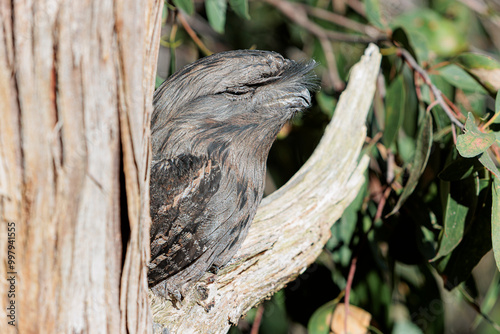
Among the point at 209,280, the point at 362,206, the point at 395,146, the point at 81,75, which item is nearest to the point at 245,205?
the point at 209,280

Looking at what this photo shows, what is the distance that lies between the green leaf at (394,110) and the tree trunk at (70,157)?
1.67 metres

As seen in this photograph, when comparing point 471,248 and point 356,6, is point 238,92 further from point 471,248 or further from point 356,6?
point 356,6

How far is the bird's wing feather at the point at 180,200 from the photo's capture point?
1.60m

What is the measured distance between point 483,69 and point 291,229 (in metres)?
1.15

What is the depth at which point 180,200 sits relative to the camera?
1.61m

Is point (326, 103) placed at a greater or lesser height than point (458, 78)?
lesser

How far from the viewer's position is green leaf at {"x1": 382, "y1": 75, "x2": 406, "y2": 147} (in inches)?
99.4

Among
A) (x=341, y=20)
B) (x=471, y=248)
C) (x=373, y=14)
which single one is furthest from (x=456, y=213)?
(x=341, y=20)

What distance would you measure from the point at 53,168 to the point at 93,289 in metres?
0.28

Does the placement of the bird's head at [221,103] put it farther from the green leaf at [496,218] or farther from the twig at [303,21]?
the twig at [303,21]

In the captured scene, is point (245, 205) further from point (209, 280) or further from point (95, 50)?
point (95, 50)

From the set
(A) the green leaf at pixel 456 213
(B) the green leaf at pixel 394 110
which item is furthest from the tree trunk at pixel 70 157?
(B) the green leaf at pixel 394 110

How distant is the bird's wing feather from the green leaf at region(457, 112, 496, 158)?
77 cm

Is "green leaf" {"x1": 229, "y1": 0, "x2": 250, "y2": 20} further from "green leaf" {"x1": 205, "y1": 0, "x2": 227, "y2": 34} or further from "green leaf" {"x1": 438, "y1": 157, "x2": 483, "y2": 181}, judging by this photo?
"green leaf" {"x1": 438, "y1": 157, "x2": 483, "y2": 181}
